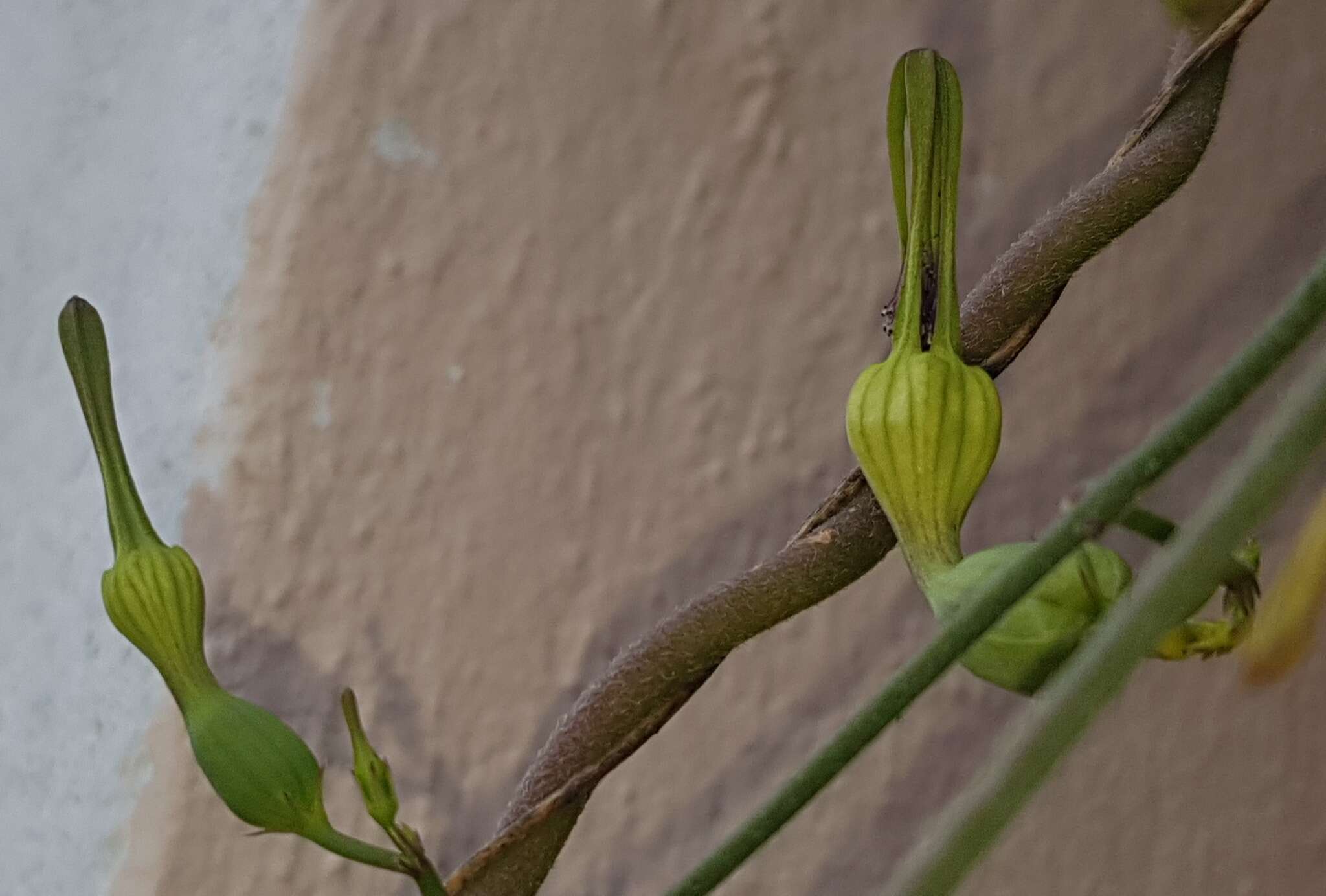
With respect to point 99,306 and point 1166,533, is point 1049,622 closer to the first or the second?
point 1166,533

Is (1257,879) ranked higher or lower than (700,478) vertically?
A: lower

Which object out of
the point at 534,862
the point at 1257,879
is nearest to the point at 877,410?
the point at 534,862

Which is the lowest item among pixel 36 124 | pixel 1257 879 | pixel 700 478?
pixel 1257 879

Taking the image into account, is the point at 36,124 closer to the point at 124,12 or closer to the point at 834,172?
the point at 124,12

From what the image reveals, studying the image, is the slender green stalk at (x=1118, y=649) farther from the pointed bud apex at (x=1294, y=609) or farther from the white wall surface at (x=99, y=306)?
the white wall surface at (x=99, y=306)

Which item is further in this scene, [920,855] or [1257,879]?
[1257,879]

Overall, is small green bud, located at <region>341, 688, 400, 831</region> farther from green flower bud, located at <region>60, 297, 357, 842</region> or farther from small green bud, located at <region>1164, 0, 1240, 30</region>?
small green bud, located at <region>1164, 0, 1240, 30</region>
